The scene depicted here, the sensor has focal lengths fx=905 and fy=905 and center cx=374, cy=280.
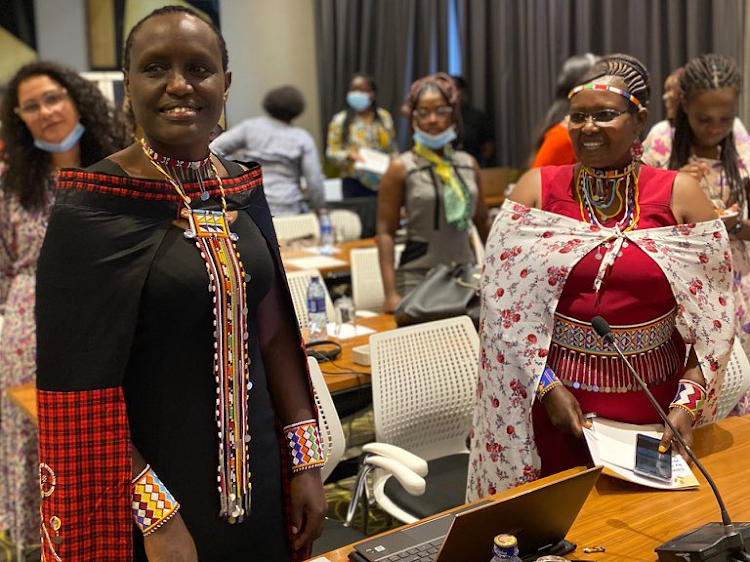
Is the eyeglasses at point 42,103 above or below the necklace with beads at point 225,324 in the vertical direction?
above

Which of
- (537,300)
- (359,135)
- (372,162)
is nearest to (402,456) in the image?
(537,300)

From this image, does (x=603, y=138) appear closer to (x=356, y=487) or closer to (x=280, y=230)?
(x=356, y=487)

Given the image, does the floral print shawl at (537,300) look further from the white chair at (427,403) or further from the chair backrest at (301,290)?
the chair backrest at (301,290)

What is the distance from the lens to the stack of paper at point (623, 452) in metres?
2.02

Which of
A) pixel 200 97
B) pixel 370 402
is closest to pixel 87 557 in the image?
pixel 200 97

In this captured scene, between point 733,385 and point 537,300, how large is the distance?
2.87 ft

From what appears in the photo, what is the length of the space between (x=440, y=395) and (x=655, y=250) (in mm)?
1067

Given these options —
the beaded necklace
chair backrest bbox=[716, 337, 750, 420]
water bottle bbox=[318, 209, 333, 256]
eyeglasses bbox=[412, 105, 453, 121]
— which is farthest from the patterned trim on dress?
water bottle bbox=[318, 209, 333, 256]

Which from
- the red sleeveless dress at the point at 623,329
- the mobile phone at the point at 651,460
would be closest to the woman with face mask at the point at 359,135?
the red sleeveless dress at the point at 623,329

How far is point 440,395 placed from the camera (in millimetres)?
3096

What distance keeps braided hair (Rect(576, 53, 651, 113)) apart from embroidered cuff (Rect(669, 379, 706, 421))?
71 cm

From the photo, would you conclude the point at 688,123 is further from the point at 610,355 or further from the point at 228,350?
the point at 228,350

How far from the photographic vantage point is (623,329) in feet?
7.41

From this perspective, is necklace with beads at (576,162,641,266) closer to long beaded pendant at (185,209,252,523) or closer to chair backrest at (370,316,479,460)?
chair backrest at (370,316,479,460)
